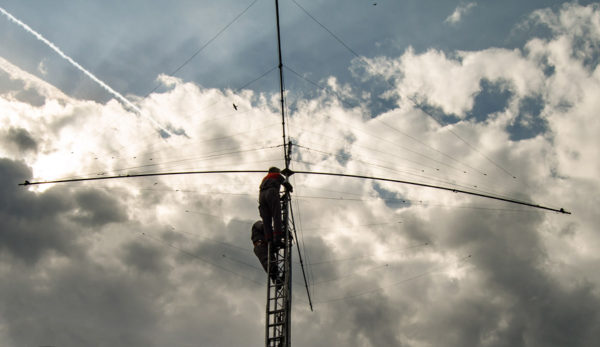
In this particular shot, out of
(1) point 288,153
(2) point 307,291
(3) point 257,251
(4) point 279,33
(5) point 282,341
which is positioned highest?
(4) point 279,33

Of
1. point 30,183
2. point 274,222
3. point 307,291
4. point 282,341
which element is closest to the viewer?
point 282,341

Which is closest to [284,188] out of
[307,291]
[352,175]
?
[352,175]

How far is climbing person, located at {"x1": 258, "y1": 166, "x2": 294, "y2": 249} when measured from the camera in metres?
18.9

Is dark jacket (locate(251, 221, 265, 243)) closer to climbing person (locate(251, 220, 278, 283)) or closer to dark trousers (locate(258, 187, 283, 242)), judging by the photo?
climbing person (locate(251, 220, 278, 283))

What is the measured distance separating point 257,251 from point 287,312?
3.72 meters

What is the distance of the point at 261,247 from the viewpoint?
19906 mm

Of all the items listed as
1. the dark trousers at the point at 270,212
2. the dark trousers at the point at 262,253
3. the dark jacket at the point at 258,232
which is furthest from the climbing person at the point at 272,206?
the dark jacket at the point at 258,232

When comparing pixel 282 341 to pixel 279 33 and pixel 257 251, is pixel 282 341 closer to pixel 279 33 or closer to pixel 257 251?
pixel 257 251

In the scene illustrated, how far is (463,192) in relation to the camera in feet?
60.8

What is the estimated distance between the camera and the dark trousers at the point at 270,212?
1895cm

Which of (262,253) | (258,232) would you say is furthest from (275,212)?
(262,253)

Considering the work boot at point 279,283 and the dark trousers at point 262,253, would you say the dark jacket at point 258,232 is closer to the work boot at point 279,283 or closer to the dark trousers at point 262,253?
the dark trousers at point 262,253

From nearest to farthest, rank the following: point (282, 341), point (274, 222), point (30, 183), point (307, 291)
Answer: point (282, 341), point (30, 183), point (274, 222), point (307, 291)

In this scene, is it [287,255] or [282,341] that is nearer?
[282,341]
